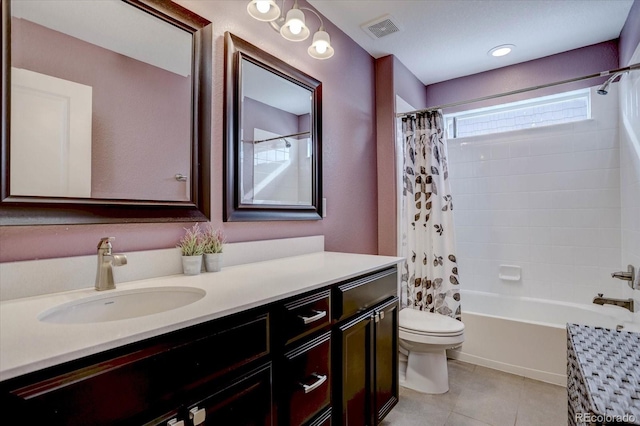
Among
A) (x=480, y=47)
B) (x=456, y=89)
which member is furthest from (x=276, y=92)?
(x=456, y=89)

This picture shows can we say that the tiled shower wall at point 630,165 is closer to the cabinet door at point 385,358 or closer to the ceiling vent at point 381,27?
the ceiling vent at point 381,27

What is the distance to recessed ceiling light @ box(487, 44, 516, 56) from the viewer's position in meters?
2.58

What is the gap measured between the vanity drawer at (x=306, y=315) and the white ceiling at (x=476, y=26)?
1.79 metres

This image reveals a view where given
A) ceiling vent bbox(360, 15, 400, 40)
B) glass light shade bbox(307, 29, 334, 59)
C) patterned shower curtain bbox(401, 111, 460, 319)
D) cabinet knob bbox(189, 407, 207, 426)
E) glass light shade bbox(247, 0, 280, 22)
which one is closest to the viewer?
cabinet knob bbox(189, 407, 207, 426)

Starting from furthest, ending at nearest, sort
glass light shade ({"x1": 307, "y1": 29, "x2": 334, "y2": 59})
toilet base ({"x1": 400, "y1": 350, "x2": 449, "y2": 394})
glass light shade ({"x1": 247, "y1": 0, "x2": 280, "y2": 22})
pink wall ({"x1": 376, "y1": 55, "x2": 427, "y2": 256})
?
pink wall ({"x1": 376, "y1": 55, "x2": 427, "y2": 256}) → toilet base ({"x1": 400, "y1": 350, "x2": 449, "y2": 394}) → glass light shade ({"x1": 307, "y1": 29, "x2": 334, "y2": 59}) → glass light shade ({"x1": 247, "y1": 0, "x2": 280, "y2": 22})

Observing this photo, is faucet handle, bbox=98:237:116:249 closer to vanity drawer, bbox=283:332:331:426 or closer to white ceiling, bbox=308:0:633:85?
vanity drawer, bbox=283:332:331:426

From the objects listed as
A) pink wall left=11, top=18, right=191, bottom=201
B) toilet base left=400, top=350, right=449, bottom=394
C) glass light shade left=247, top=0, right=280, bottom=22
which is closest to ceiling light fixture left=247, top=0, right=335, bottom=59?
glass light shade left=247, top=0, right=280, bottom=22

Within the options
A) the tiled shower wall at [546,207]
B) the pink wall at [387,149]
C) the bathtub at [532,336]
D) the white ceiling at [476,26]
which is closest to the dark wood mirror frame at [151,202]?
the white ceiling at [476,26]

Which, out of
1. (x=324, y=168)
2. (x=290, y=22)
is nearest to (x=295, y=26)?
(x=290, y=22)

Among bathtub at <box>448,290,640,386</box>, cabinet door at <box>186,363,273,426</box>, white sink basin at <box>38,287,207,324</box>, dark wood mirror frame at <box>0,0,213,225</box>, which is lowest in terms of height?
bathtub at <box>448,290,640,386</box>

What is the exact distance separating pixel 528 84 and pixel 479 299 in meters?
2.00

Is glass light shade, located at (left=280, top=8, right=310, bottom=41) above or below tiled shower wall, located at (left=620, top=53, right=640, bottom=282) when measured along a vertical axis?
above

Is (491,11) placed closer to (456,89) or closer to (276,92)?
(456,89)

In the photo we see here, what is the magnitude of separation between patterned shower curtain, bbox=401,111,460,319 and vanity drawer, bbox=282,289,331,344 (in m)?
1.53
